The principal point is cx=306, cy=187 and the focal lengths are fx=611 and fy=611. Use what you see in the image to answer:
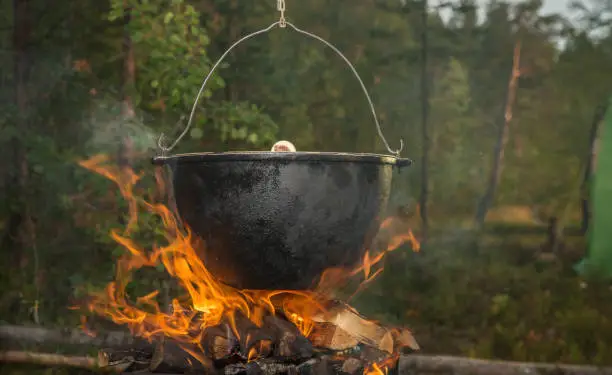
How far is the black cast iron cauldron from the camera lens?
256 cm

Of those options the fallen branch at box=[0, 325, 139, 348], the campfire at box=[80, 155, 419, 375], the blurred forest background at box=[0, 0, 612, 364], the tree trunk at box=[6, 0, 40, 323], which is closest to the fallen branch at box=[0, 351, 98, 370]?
the fallen branch at box=[0, 325, 139, 348]

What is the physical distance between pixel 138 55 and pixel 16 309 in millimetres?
2483

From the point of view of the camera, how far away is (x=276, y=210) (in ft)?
8.45

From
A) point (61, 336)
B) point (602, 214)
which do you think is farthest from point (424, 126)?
point (61, 336)

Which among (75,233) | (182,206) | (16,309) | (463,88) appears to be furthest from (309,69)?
(463,88)

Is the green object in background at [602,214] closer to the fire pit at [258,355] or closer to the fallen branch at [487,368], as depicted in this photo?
the fallen branch at [487,368]

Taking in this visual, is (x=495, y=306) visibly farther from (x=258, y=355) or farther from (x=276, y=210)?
(x=276, y=210)

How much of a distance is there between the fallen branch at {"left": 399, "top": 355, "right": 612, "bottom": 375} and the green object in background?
3.90m

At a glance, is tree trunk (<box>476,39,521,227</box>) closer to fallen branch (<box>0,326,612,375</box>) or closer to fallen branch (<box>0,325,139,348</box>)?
fallen branch (<box>0,326,612,375</box>)

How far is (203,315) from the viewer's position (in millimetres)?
2979

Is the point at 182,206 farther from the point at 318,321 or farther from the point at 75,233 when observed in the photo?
the point at 75,233

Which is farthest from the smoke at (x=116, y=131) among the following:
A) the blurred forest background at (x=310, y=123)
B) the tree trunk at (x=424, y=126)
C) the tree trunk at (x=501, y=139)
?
the tree trunk at (x=501, y=139)

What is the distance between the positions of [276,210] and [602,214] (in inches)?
240

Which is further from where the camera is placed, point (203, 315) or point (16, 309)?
point (16, 309)
